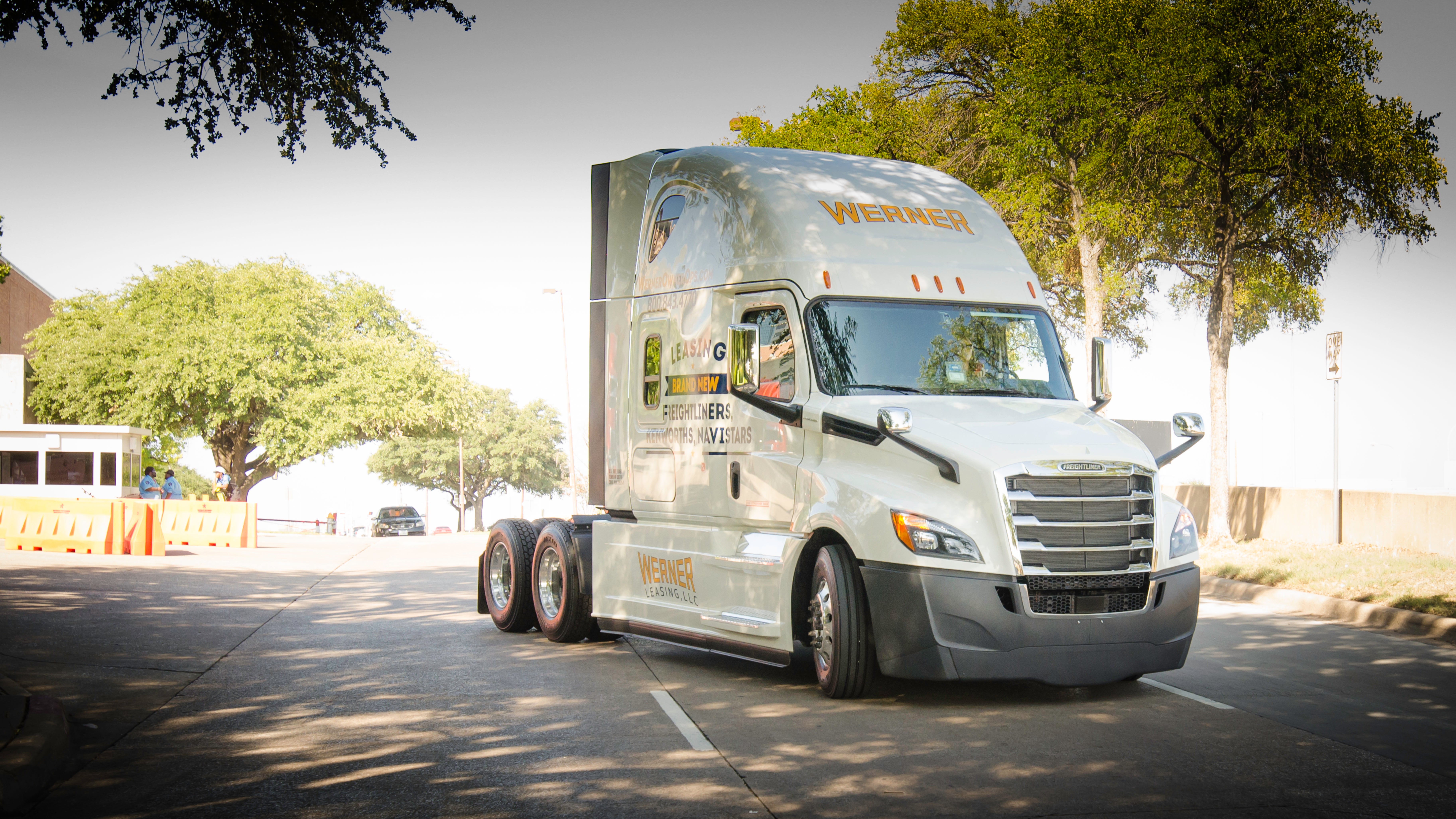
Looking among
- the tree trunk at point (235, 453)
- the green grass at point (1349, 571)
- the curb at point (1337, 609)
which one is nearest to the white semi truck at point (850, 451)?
the curb at point (1337, 609)

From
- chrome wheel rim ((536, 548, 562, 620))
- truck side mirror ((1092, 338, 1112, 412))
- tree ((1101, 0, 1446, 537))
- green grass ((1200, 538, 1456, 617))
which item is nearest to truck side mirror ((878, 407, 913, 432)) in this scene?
truck side mirror ((1092, 338, 1112, 412))

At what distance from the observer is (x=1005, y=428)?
26.7 feet

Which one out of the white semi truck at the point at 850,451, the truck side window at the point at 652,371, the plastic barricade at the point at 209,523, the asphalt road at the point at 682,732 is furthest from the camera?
the plastic barricade at the point at 209,523

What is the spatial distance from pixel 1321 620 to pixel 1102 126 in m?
10.8

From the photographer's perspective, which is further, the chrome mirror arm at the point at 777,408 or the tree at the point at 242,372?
the tree at the point at 242,372

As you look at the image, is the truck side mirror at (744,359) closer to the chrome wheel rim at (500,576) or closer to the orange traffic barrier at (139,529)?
the chrome wheel rim at (500,576)

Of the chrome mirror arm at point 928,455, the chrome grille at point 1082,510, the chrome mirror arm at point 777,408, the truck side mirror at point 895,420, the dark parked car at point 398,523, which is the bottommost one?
the dark parked car at point 398,523

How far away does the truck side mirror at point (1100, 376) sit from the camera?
9.70 m

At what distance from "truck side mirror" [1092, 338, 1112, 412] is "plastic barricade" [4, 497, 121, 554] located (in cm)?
2108

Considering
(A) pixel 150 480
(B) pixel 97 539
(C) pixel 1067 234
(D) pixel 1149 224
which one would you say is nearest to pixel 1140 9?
(D) pixel 1149 224

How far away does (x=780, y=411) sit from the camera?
348 inches

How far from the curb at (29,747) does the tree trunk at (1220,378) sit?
18.1 m

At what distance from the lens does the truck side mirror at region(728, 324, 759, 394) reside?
348 inches

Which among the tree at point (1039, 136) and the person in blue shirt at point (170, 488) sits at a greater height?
the tree at point (1039, 136)
